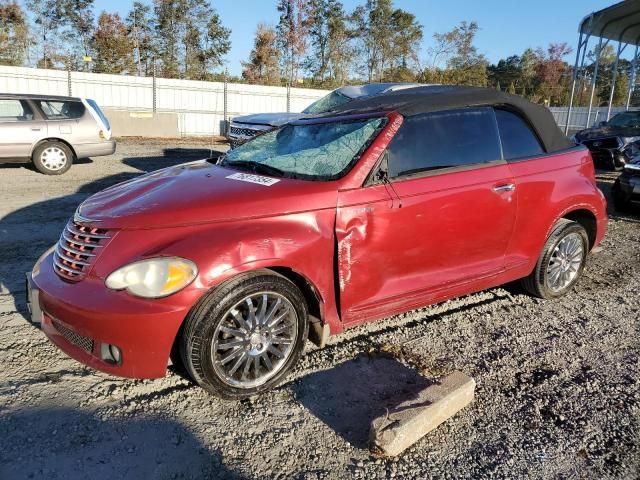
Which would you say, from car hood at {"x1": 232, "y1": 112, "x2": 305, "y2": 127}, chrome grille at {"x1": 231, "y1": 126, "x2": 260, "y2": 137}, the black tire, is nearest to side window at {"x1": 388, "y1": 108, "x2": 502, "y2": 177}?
the black tire

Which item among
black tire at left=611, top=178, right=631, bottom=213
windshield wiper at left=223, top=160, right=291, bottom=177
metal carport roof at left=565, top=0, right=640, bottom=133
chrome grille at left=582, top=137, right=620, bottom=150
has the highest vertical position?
metal carport roof at left=565, top=0, right=640, bottom=133

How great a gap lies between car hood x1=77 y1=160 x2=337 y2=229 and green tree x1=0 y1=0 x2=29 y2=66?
1328 inches

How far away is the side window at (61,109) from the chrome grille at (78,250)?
28.1ft

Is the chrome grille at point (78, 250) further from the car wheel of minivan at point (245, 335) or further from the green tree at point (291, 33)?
the green tree at point (291, 33)

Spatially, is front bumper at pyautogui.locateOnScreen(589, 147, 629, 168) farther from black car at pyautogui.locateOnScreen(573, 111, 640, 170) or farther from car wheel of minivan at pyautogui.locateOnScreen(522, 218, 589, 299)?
car wheel of minivan at pyautogui.locateOnScreen(522, 218, 589, 299)

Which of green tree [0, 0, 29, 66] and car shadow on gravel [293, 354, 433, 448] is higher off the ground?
green tree [0, 0, 29, 66]

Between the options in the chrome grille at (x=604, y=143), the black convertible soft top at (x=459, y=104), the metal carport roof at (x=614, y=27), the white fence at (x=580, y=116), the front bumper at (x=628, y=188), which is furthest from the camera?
the white fence at (x=580, y=116)

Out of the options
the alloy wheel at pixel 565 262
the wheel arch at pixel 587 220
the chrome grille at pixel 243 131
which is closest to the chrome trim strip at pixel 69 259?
the alloy wheel at pixel 565 262

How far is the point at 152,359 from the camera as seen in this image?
258 cm

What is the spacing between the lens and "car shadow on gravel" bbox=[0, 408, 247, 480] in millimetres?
2225

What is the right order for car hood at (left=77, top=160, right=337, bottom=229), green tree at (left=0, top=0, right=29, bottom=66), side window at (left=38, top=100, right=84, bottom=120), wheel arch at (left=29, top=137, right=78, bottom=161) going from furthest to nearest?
green tree at (left=0, top=0, right=29, bottom=66), side window at (left=38, top=100, right=84, bottom=120), wheel arch at (left=29, top=137, right=78, bottom=161), car hood at (left=77, top=160, right=337, bottom=229)

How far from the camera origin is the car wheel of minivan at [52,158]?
9914mm

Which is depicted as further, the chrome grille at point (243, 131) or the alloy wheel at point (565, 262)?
the chrome grille at point (243, 131)

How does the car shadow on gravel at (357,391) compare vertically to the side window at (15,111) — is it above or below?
below
